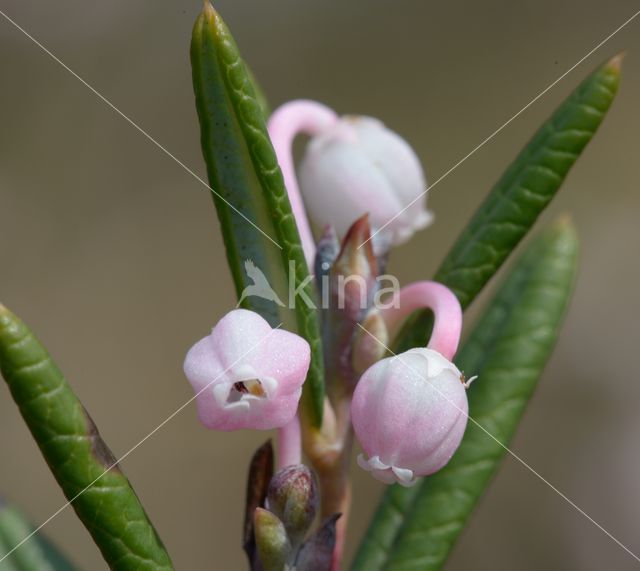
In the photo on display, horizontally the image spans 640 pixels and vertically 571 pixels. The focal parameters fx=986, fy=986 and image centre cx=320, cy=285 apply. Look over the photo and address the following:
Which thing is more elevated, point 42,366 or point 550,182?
point 42,366

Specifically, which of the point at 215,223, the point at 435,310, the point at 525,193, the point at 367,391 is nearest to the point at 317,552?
the point at 367,391

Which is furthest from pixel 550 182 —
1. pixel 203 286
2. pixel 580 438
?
pixel 203 286

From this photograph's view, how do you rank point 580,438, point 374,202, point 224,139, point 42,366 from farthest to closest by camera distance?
point 580,438
point 374,202
point 224,139
point 42,366

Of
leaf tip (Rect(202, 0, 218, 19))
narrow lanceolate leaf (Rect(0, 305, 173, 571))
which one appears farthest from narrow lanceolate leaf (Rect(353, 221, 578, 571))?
leaf tip (Rect(202, 0, 218, 19))

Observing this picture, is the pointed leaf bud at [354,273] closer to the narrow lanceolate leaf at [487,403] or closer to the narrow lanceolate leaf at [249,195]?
the narrow lanceolate leaf at [249,195]

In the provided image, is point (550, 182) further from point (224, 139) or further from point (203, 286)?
point (203, 286)

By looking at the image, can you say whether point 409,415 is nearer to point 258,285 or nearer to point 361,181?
point 258,285

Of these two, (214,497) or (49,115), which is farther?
(49,115)
